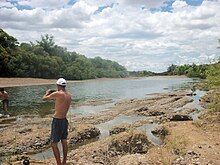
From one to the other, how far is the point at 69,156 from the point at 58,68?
87.0 meters

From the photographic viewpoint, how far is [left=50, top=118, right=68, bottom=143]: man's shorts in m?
9.32

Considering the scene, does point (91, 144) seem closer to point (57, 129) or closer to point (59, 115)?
point (57, 129)

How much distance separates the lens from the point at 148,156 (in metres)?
11.8

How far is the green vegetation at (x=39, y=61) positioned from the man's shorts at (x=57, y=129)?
67.3 metres

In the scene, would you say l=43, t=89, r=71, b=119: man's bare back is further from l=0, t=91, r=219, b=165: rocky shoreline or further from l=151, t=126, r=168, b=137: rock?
l=151, t=126, r=168, b=137: rock

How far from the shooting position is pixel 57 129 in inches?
369

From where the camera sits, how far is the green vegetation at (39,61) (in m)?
76.4

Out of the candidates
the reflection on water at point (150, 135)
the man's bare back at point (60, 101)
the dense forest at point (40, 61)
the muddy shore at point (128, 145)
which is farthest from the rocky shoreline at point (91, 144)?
the dense forest at point (40, 61)

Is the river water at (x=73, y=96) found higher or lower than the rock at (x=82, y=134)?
lower

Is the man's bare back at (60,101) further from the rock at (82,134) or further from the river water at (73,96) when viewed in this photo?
the river water at (73,96)

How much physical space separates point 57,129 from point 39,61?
81.7 metres

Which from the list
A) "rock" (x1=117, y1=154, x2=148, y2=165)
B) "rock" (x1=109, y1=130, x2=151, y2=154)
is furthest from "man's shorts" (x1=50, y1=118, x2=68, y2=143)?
"rock" (x1=109, y1=130, x2=151, y2=154)

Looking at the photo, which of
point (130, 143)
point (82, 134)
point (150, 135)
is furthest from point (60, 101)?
point (150, 135)

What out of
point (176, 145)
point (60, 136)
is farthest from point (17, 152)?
point (176, 145)
